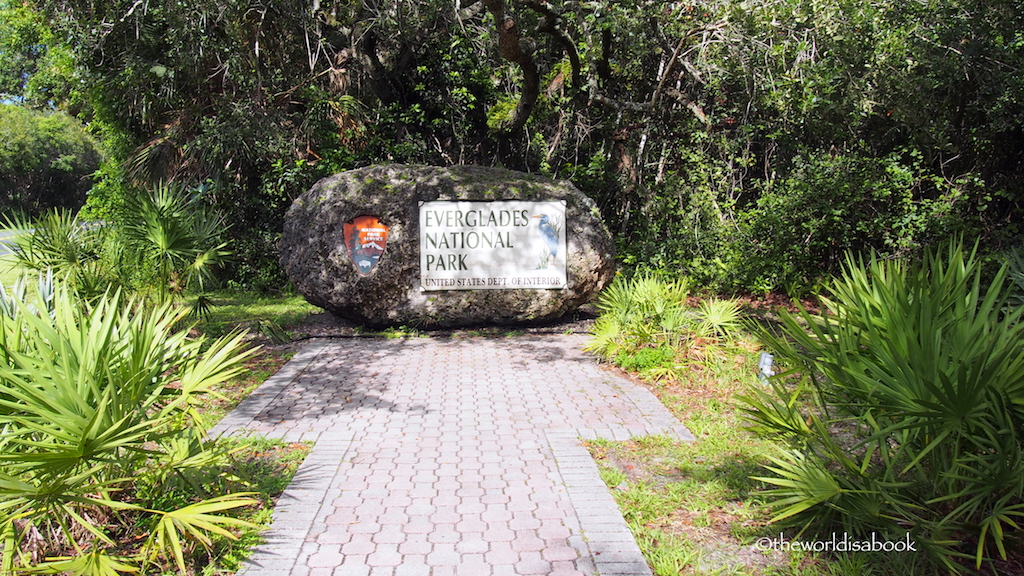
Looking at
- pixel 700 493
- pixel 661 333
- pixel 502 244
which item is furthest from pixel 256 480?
pixel 502 244

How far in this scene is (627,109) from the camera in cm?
1109

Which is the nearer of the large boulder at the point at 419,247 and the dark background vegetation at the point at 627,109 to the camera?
the large boulder at the point at 419,247

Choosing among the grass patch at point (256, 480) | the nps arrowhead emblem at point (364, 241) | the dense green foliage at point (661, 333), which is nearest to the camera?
the grass patch at point (256, 480)

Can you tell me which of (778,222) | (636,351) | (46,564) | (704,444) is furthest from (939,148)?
(46,564)

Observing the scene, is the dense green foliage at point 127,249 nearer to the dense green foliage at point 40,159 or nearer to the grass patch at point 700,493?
the grass patch at point 700,493

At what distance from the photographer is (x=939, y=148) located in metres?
9.16

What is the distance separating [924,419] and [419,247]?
671 centimetres

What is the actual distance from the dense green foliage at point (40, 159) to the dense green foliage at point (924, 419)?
38351 millimetres

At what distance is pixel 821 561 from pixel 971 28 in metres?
7.94

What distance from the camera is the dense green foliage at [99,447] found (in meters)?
2.73

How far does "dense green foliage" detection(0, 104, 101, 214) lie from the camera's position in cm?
3450

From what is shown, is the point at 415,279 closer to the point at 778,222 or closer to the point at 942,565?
the point at 778,222

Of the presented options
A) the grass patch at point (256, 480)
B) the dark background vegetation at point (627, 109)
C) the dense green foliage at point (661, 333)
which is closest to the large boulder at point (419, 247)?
the dense green foliage at point (661, 333)

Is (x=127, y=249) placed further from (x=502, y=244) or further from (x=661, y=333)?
(x=661, y=333)
